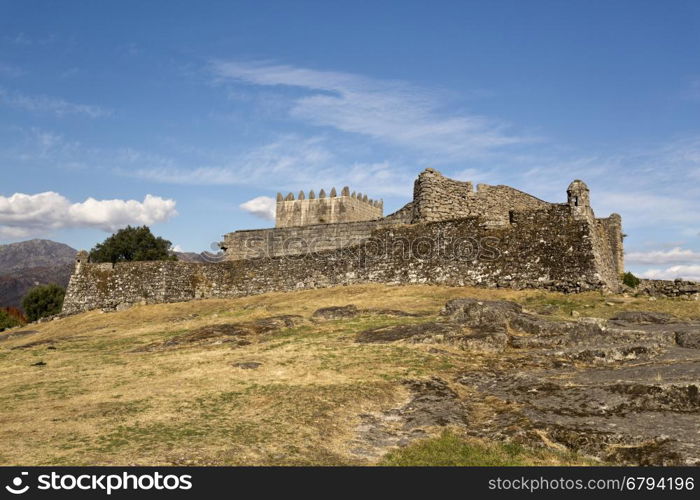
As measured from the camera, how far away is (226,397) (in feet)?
44.4

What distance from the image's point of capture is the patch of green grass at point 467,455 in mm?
9867

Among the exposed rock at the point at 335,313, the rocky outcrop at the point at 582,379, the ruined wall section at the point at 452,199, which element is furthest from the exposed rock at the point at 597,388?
the ruined wall section at the point at 452,199

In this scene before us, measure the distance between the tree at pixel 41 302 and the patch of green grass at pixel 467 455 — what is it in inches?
3157

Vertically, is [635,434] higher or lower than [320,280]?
lower

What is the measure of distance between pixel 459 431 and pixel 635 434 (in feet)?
10.0

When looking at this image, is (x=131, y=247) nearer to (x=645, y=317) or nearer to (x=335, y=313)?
(x=335, y=313)

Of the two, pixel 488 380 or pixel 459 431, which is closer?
pixel 459 431

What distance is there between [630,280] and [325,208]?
35.8 m

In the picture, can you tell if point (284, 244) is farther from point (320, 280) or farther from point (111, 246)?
point (111, 246)

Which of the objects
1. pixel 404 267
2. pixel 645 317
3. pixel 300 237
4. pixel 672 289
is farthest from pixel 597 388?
pixel 300 237

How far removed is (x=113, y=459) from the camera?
30.9 ft
